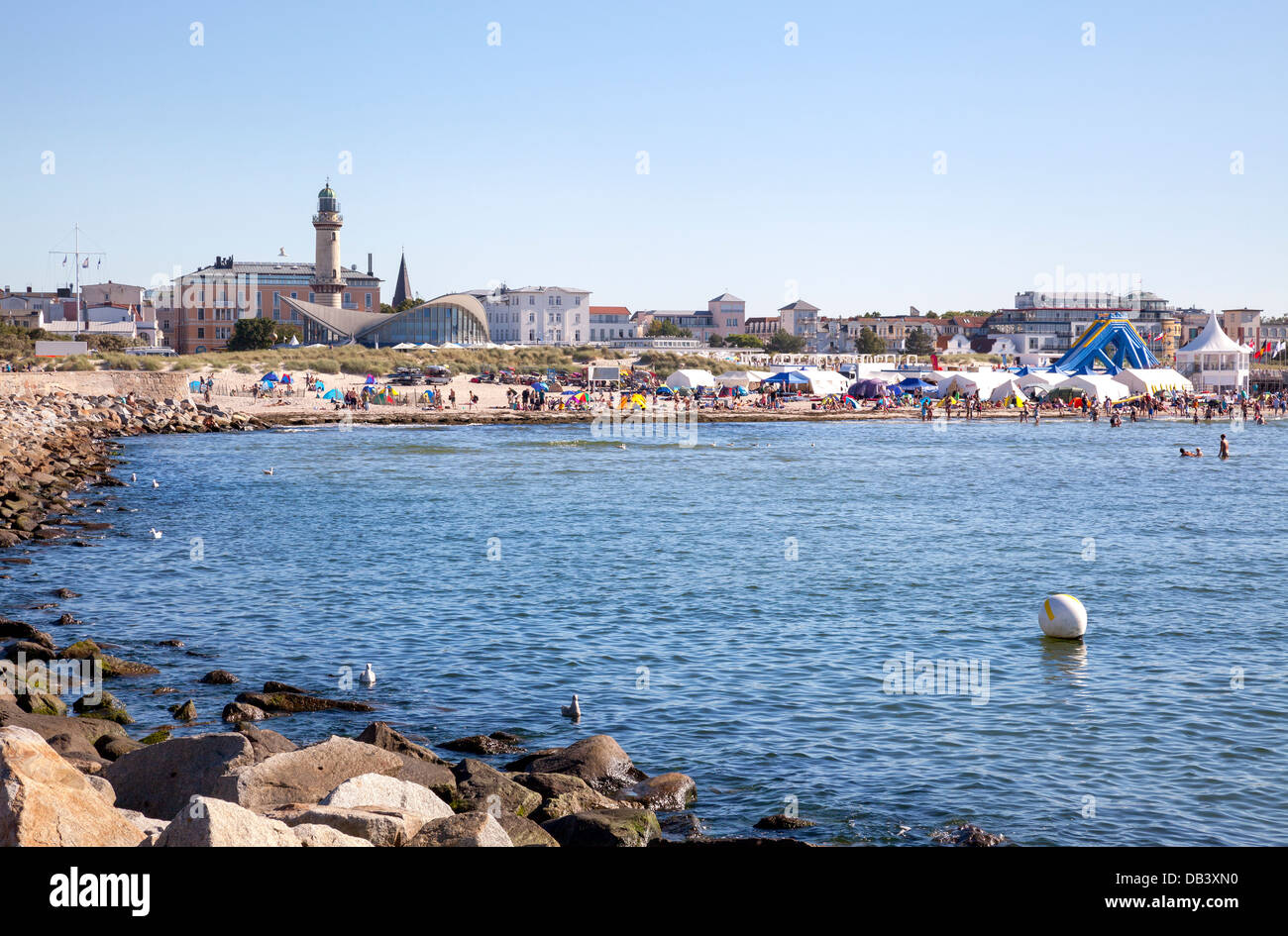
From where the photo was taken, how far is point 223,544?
24.8m

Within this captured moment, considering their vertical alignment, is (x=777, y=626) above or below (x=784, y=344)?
below

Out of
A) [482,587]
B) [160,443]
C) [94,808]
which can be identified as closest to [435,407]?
[160,443]

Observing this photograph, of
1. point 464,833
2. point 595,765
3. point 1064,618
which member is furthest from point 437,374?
point 464,833

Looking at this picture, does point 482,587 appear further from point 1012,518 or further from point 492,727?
point 1012,518

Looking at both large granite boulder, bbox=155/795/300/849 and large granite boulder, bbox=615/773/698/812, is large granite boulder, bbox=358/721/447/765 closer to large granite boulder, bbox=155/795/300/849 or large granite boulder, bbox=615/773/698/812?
large granite boulder, bbox=615/773/698/812

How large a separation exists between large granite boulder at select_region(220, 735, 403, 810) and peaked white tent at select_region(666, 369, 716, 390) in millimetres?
67986

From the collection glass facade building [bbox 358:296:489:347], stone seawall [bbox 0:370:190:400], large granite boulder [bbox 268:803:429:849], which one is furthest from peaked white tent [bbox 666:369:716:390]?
large granite boulder [bbox 268:803:429:849]

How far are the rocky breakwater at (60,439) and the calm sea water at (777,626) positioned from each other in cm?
167

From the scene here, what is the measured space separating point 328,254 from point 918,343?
7563cm

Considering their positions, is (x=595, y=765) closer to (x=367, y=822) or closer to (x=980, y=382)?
(x=367, y=822)

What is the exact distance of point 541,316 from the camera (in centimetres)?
13638

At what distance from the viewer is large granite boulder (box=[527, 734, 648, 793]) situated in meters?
10.3

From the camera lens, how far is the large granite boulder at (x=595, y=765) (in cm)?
1027

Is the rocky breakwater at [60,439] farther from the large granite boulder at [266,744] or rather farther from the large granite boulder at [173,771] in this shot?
the large granite boulder at [173,771]
